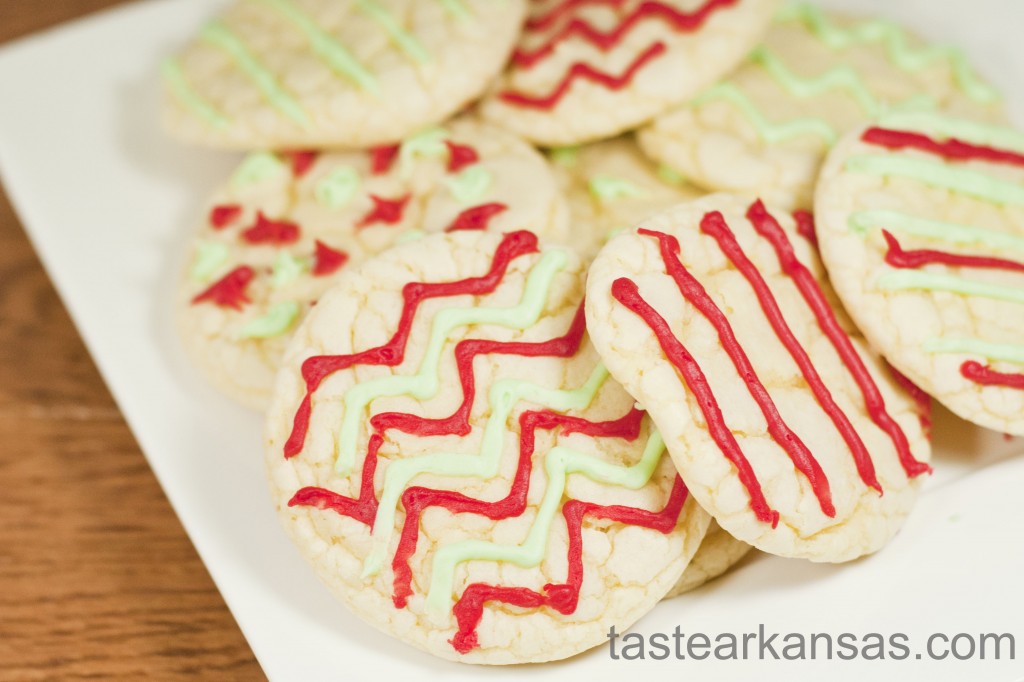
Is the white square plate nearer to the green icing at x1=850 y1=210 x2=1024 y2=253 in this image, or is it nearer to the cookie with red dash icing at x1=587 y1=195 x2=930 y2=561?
the cookie with red dash icing at x1=587 y1=195 x2=930 y2=561

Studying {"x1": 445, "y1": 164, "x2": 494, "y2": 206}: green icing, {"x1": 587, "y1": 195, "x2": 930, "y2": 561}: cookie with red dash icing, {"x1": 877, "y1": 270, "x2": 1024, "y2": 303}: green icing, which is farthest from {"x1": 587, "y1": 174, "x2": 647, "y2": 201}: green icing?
{"x1": 877, "y1": 270, "x2": 1024, "y2": 303}: green icing

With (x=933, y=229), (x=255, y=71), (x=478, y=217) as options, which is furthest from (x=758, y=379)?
(x=255, y=71)

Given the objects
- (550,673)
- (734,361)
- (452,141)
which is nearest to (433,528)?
(550,673)

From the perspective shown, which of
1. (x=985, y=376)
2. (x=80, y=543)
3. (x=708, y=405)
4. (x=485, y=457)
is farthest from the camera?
(x=80, y=543)

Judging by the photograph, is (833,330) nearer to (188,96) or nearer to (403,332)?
(403,332)

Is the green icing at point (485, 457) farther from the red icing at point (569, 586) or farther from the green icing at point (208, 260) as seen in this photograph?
the green icing at point (208, 260)
